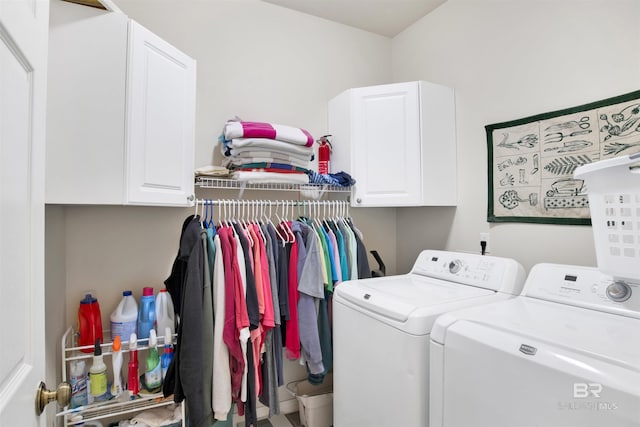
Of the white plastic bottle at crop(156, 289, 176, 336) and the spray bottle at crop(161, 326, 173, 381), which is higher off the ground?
the white plastic bottle at crop(156, 289, 176, 336)

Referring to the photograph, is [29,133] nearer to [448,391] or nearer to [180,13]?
[448,391]

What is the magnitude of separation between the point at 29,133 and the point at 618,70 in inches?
82.1

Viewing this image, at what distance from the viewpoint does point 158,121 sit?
1522 mm

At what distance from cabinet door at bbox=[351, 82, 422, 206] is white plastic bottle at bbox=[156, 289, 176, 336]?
1.25 m

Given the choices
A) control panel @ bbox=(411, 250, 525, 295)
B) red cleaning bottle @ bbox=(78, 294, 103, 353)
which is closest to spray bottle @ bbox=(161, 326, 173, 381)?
red cleaning bottle @ bbox=(78, 294, 103, 353)

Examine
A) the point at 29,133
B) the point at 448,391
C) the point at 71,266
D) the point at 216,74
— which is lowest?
the point at 448,391

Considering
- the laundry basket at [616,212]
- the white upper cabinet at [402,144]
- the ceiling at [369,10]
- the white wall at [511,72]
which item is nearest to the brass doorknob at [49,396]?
the laundry basket at [616,212]

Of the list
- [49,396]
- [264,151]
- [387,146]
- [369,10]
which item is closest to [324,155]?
[387,146]

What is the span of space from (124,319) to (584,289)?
203 centimetres

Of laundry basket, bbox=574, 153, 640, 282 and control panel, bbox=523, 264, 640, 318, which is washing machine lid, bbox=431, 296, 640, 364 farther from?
laundry basket, bbox=574, 153, 640, 282

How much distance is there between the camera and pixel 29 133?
661 millimetres

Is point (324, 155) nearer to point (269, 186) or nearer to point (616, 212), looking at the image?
point (269, 186)

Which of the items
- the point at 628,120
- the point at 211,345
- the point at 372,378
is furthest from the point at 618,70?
the point at 211,345

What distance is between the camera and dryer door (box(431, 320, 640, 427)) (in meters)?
0.76
